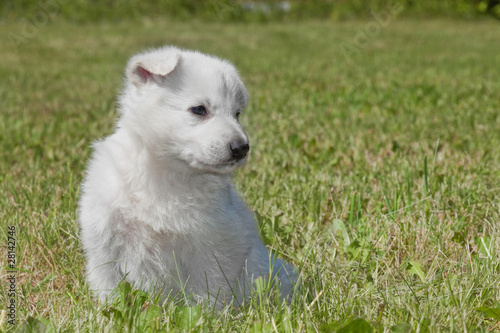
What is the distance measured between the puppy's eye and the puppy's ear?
206mm

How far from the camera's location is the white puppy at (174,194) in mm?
2566

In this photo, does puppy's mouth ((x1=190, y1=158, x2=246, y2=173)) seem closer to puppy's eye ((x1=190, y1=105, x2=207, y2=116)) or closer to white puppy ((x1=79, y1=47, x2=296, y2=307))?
white puppy ((x1=79, y1=47, x2=296, y2=307))

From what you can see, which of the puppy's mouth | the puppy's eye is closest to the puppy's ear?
the puppy's eye

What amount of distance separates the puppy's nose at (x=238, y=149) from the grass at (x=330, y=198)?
24.4 inches

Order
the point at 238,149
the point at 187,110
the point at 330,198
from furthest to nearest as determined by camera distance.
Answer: the point at 330,198 → the point at 187,110 → the point at 238,149

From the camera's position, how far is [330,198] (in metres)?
3.91

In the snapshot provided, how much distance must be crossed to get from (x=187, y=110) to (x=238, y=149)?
0.32 meters

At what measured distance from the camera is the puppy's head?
2.62 meters

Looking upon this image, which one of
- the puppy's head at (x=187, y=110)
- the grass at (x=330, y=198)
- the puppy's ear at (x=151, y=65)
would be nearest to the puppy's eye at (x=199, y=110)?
the puppy's head at (x=187, y=110)

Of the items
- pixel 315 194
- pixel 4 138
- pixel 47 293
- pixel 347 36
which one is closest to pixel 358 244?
pixel 315 194

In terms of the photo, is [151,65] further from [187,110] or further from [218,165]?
[218,165]

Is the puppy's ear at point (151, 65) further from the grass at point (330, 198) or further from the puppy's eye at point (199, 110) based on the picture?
the grass at point (330, 198)

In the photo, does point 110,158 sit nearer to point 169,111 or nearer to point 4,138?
point 169,111

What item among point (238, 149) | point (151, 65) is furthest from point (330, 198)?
point (151, 65)
